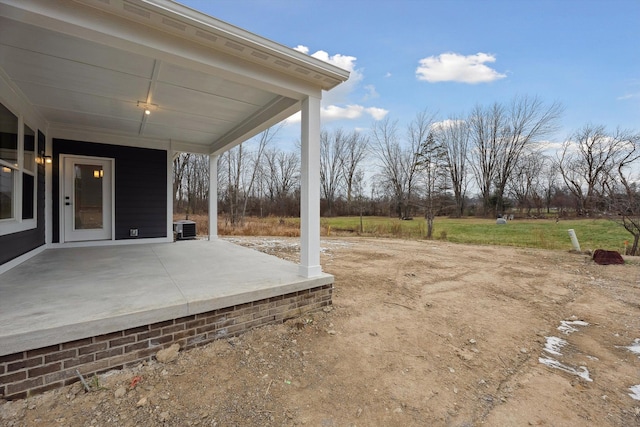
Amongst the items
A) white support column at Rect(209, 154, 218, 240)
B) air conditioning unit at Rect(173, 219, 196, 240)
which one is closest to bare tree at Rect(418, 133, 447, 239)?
white support column at Rect(209, 154, 218, 240)

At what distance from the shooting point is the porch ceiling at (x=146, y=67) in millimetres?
2127

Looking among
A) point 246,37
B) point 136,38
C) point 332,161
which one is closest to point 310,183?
point 246,37

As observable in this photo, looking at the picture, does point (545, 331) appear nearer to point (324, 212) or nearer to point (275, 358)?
point (275, 358)

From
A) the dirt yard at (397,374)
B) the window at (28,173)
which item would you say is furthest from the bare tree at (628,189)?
the window at (28,173)

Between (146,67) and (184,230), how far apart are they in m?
4.69

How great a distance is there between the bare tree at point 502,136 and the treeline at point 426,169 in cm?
7

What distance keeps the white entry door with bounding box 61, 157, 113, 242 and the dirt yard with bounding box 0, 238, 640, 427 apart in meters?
4.77

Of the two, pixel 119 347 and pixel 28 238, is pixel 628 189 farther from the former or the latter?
pixel 28 238

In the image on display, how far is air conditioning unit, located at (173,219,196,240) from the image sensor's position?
272 inches

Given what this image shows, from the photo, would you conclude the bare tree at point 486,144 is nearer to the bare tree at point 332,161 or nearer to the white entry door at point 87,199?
the bare tree at point 332,161

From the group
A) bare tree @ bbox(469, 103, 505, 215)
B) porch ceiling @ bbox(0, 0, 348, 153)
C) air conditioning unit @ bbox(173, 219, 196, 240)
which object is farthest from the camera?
bare tree @ bbox(469, 103, 505, 215)

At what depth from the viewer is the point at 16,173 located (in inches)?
142

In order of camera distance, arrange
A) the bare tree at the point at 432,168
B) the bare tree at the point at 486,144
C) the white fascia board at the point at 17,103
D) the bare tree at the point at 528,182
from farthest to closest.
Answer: the bare tree at the point at 486,144, the bare tree at the point at 528,182, the bare tree at the point at 432,168, the white fascia board at the point at 17,103

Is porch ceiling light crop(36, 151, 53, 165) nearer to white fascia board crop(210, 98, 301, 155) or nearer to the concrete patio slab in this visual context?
the concrete patio slab
